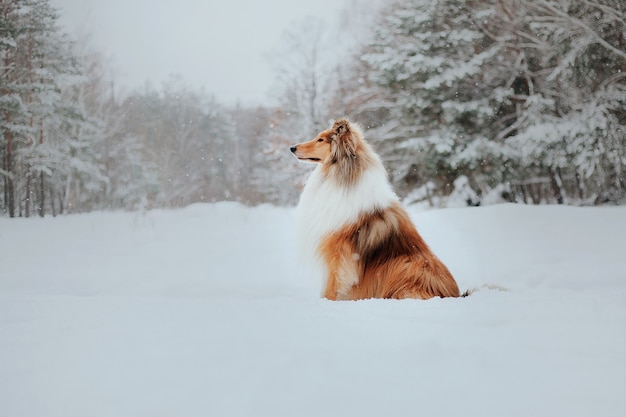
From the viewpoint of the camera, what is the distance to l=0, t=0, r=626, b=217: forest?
647cm

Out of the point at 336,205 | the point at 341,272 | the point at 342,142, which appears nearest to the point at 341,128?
the point at 342,142

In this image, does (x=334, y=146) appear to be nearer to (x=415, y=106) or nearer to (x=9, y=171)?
(x=9, y=171)

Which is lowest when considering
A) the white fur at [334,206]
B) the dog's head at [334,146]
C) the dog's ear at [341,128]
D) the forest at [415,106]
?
the white fur at [334,206]

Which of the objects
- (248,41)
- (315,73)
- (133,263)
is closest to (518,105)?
(315,73)

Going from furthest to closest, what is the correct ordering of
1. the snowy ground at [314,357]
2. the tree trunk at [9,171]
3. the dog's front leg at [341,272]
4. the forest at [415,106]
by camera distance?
the forest at [415,106] < the tree trunk at [9,171] < the dog's front leg at [341,272] < the snowy ground at [314,357]

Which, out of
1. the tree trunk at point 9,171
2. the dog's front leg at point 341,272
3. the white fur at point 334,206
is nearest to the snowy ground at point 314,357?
the dog's front leg at point 341,272

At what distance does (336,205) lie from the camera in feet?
9.63

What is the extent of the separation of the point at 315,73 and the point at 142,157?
6.42 meters

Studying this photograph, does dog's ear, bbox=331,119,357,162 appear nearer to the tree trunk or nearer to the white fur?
the white fur

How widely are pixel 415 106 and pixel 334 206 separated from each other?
6628 mm

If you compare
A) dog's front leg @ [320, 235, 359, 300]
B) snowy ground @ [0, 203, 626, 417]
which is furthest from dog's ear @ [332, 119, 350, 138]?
snowy ground @ [0, 203, 626, 417]

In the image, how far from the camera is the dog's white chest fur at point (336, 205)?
9.40 ft

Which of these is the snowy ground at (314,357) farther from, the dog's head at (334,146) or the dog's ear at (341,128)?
the dog's ear at (341,128)

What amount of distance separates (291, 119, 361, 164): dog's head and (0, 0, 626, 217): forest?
194 inches
